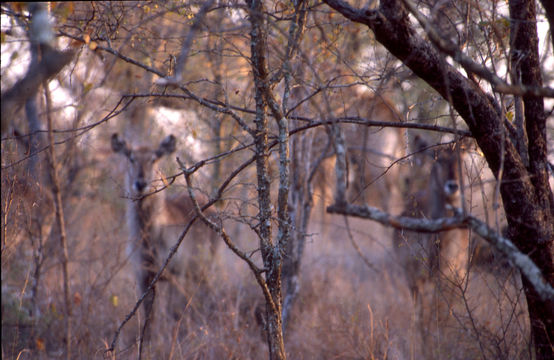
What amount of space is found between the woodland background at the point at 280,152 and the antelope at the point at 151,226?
466 millimetres

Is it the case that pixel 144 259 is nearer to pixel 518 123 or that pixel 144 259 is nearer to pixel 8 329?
pixel 8 329

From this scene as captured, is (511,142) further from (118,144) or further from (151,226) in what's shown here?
(118,144)

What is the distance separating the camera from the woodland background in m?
2.94

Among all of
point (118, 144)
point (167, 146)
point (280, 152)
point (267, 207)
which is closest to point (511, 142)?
point (280, 152)

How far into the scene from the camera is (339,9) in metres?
2.72

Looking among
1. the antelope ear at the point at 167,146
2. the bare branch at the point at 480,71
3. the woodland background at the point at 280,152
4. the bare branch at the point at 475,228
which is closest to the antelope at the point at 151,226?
the antelope ear at the point at 167,146

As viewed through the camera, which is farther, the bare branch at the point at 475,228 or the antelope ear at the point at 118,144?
the antelope ear at the point at 118,144

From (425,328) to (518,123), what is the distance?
302 centimetres

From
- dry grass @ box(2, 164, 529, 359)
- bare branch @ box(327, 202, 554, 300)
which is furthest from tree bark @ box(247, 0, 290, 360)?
bare branch @ box(327, 202, 554, 300)

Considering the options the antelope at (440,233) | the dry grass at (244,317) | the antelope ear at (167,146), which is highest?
the antelope ear at (167,146)

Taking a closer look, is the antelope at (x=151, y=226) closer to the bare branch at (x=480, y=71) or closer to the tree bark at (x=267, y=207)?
the tree bark at (x=267, y=207)

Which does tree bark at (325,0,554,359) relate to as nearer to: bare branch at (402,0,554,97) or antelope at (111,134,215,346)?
bare branch at (402,0,554,97)

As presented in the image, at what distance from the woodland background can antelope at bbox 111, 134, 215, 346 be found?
466 millimetres

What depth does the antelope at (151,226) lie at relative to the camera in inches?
267
